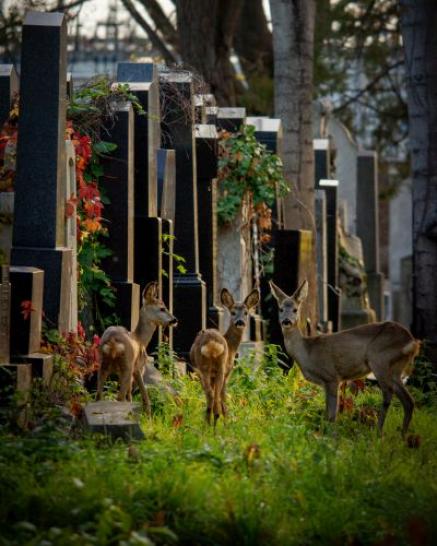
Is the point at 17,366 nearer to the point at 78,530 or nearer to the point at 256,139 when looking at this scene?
the point at 78,530

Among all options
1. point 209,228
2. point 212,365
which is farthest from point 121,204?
point 212,365

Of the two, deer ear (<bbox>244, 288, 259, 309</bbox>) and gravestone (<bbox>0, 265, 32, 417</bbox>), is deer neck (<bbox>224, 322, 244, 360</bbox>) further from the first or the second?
gravestone (<bbox>0, 265, 32, 417</bbox>)

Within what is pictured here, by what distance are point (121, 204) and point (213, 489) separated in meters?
5.68

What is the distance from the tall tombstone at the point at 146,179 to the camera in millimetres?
13695

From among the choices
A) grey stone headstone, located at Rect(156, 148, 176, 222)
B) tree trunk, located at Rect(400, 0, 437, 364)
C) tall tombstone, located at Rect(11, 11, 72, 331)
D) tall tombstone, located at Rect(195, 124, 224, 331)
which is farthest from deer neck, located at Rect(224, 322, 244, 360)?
tree trunk, located at Rect(400, 0, 437, 364)

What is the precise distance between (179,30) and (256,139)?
21.9 feet

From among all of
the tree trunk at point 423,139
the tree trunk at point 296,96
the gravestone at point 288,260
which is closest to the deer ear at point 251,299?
the gravestone at point 288,260

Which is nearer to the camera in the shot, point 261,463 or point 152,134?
point 261,463

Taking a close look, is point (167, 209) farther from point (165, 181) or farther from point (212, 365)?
point (212, 365)

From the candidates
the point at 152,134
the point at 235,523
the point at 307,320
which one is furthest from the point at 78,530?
the point at 307,320

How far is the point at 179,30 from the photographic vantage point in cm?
2495

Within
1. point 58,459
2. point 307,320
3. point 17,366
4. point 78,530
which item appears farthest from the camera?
point 307,320

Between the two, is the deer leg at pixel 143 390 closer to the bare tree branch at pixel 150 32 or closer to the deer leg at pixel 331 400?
the deer leg at pixel 331 400

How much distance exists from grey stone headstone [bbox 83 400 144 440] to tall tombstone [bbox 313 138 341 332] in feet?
38.0
